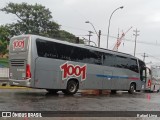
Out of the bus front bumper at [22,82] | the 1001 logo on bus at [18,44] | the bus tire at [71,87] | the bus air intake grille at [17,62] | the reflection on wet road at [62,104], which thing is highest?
the 1001 logo on bus at [18,44]

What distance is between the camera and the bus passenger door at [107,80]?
942 inches

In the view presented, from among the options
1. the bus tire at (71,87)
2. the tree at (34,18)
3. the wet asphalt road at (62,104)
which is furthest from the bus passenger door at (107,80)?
the tree at (34,18)

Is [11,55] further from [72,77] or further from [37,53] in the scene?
[72,77]

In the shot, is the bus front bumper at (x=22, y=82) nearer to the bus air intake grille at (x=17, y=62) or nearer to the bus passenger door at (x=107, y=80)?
the bus air intake grille at (x=17, y=62)

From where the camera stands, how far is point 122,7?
42.4 m

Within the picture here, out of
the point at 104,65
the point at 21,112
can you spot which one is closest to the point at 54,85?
the point at 104,65

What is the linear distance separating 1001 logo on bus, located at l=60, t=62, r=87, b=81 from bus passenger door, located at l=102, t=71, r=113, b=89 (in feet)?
8.35

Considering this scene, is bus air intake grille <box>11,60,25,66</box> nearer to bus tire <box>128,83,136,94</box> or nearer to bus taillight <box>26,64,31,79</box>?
bus taillight <box>26,64,31,79</box>

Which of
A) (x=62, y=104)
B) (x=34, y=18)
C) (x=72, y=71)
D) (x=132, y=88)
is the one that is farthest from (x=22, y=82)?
(x=34, y=18)

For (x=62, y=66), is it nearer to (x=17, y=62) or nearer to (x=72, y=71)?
(x=72, y=71)

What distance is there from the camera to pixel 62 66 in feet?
65.5

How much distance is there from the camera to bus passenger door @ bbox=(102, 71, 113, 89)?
78.5 feet

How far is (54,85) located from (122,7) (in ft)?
82.4

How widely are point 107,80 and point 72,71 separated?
4.36m
